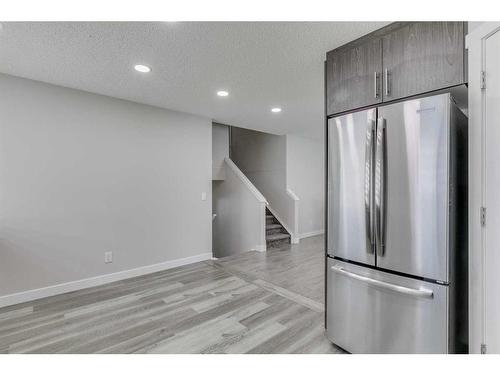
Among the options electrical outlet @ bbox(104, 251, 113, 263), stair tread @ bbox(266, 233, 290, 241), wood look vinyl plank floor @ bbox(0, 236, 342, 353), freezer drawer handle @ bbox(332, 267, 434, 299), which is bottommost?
wood look vinyl plank floor @ bbox(0, 236, 342, 353)

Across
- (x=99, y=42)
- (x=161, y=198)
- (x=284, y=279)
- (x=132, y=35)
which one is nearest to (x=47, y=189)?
(x=161, y=198)

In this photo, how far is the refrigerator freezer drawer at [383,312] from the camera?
1410mm

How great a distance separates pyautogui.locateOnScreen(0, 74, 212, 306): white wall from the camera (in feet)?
8.75

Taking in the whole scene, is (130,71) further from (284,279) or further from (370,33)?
(284,279)

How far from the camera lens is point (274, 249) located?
498 cm

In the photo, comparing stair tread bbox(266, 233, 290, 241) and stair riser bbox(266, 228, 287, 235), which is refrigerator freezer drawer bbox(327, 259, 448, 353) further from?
stair riser bbox(266, 228, 287, 235)

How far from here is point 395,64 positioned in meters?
1.69

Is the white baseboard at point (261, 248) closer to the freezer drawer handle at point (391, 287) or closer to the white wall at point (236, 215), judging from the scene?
the white wall at point (236, 215)

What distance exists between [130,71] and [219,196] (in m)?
3.54

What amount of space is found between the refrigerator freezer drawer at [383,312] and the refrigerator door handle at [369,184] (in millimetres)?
212

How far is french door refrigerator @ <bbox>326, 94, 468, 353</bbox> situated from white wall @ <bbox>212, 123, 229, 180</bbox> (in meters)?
3.75

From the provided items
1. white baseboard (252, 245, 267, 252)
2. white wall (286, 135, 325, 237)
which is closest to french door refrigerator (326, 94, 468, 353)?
white baseboard (252, 245, 267, 252)

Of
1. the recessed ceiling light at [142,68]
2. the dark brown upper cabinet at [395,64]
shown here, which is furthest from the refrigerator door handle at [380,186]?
the recessed ceiling light at [142,68]

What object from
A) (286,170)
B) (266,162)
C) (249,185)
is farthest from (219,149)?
(286,170)
